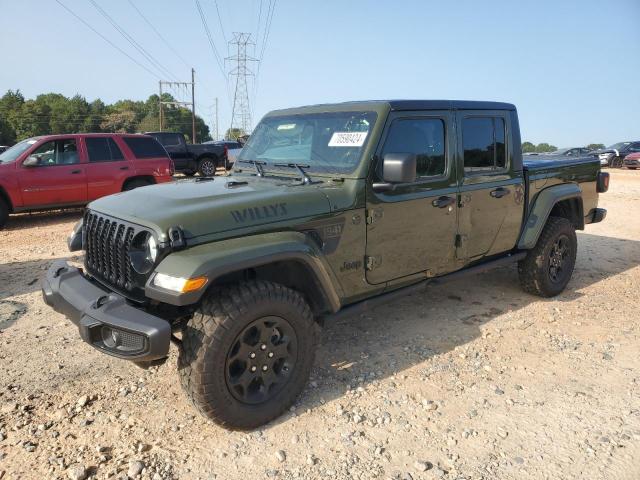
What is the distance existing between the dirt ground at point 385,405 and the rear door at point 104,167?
497 centimetres

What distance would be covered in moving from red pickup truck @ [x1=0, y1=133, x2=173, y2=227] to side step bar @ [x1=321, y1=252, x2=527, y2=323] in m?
7.56

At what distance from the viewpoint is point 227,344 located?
2.71 m

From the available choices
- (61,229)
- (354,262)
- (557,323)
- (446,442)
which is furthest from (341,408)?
(61,229)

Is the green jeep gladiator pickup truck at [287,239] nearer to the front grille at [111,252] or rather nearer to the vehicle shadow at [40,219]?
the front grille at [111,252]

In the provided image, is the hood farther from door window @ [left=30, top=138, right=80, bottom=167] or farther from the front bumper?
door window @ [left=30, top=138, right=80, bottom=167]

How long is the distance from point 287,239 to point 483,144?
237 centimetres

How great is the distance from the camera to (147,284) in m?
2.64

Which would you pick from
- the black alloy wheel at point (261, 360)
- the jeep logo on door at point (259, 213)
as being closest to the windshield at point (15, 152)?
the jeep logo on door at point (259, 213)

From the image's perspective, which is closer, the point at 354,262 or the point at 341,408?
the point at 341,408

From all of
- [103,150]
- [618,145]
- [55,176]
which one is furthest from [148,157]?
[618,145]

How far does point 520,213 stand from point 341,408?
2749 mm

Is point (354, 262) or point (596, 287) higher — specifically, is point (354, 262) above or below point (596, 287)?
above

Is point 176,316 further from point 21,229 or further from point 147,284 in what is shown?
point 21,229

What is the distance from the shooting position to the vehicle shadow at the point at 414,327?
3.58m
